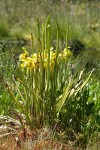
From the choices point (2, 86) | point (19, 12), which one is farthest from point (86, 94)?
point (19, 12)

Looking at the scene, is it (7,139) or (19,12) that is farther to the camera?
(19,12)

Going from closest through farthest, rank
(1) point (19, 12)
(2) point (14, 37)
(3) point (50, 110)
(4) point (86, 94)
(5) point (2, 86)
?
(3) point (50, 110) < (4) point (86, 94) < (5) point (2, 86) < (2) point (14, 37) < (1) point (19, 12)

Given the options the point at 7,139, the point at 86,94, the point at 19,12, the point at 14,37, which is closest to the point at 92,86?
the point at 86,94

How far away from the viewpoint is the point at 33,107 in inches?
137

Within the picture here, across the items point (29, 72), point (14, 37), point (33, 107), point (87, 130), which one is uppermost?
point (29, 72)

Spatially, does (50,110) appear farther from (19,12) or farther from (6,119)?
(19,12)

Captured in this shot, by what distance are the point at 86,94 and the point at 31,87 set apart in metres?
0.54

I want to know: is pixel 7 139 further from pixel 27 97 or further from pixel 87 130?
pixel 87 130

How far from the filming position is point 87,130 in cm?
350

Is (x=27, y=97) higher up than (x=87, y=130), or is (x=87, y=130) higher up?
(x=27, y=97)

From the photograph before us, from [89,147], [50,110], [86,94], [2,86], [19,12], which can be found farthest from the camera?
[19,12]

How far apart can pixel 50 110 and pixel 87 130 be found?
362 millimetres

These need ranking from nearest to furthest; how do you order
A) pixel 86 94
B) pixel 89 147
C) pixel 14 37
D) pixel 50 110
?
pixel 89 147 < pixel 50 110 < pixel 86 94 < pixel 14 37

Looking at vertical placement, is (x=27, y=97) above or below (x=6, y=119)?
above
